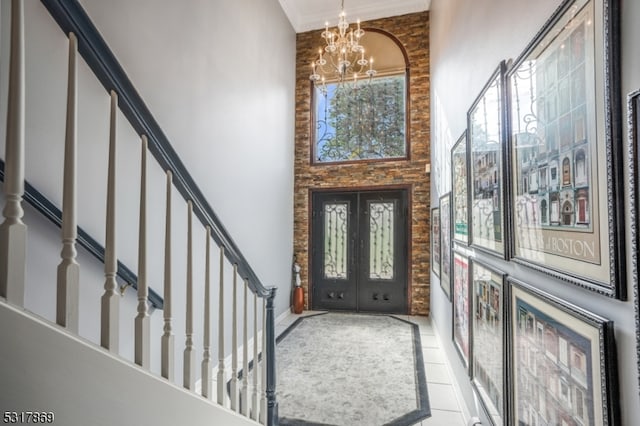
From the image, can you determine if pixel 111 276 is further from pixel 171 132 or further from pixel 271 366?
pixel 171 132

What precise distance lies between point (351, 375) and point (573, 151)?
2.67 m

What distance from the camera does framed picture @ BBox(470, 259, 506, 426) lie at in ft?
4.72

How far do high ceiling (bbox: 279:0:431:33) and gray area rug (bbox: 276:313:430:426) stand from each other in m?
4.86

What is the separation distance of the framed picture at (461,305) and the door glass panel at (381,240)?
234cm

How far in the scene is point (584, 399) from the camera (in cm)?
84

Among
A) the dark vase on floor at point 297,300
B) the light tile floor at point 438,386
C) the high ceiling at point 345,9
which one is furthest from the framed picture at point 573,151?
the high ceiling at point 345,9

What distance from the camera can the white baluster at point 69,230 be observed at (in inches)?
28.3

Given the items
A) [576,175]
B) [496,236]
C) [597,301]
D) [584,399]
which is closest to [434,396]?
[496,236]

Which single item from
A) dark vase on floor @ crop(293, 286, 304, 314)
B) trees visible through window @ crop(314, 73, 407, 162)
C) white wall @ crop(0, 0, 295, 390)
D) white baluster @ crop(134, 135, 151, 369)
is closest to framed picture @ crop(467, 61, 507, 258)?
white baluster @ crop(134, 135, 151, 369)

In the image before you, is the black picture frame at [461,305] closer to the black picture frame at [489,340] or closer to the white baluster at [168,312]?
the black picture frame at [489,340]

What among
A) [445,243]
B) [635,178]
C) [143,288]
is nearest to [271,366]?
[143,288]

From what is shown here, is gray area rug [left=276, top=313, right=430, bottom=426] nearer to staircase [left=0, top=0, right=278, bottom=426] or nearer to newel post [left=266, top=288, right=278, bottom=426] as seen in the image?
newel post [left=266, top=288, right=278, bottom=426]

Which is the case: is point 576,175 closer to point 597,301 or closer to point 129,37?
point 597,301

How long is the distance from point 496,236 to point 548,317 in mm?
512
